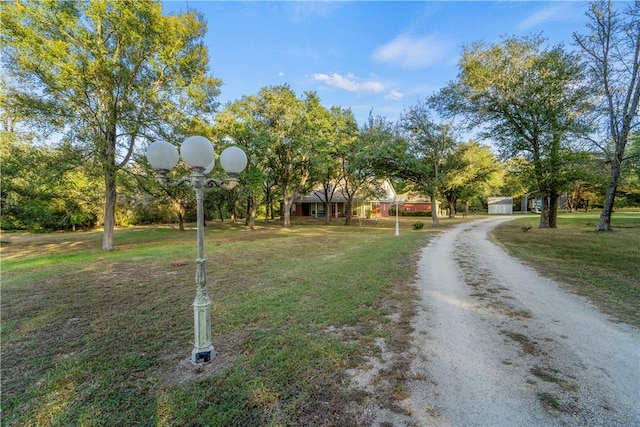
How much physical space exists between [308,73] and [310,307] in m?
16.5

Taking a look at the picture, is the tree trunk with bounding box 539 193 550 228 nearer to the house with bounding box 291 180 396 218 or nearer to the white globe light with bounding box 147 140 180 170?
the house with bounding box 291 180 396 218

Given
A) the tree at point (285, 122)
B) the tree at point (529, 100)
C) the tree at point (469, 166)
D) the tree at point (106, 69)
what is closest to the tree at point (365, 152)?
the tree at point (285, 122)

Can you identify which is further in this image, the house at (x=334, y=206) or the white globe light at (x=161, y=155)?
the house at (x=334, y=206)

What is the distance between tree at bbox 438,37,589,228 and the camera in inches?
564

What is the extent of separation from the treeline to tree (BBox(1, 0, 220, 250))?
0.05 metres

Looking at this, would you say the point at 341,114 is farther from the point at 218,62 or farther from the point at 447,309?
the point at 447,309

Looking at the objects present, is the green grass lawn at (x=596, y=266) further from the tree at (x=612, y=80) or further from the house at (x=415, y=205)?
the house at (x=415, y=205)

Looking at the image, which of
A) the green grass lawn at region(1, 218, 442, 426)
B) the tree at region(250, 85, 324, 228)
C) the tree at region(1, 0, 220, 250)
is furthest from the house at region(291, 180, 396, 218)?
the green grass lawn at region(1, 218, 442, 426)

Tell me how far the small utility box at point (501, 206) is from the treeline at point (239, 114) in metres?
33.7

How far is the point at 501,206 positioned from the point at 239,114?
4936 cm

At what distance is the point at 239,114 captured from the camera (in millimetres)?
18625

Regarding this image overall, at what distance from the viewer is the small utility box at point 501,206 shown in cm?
4825

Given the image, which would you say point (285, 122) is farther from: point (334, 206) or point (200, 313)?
point (334, 206)

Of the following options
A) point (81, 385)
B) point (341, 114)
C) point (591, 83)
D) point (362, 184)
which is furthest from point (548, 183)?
point (81, 385)
